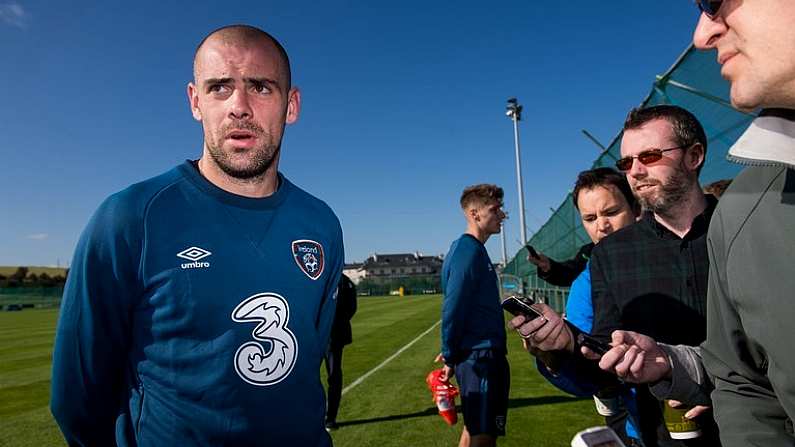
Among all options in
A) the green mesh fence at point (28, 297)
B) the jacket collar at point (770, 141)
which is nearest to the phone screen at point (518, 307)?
the jacket collar at point (770, 141)

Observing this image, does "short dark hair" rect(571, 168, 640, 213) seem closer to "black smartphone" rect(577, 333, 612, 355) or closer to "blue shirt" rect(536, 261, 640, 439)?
"blue shirt" rect(536, 261, 640, 439)

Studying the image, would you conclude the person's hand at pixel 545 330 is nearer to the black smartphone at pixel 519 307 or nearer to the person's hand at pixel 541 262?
the black smartphone at pixel 519 307

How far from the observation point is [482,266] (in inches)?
180

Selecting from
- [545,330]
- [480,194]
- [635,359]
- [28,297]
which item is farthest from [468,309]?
[28,297]

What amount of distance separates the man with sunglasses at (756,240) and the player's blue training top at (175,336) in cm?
141

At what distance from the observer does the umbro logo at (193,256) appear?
1647mm

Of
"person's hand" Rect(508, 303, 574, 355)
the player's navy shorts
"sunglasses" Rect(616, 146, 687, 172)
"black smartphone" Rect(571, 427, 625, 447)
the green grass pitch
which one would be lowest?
the green grass pitch

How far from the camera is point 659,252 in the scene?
240 centimetres

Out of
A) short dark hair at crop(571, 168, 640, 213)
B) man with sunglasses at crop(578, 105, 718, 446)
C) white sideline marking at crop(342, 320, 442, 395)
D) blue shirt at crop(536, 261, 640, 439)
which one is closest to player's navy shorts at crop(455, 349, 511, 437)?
blue shirt at crop(536, 261, 640, 439)

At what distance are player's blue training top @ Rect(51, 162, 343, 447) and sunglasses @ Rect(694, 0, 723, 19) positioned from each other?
5.27ft

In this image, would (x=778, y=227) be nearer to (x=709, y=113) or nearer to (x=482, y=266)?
(x=482, y=266)

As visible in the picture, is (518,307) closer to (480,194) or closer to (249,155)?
(249,155)

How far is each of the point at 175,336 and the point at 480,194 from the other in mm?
3755

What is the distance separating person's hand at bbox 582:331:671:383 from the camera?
5.69 ft
